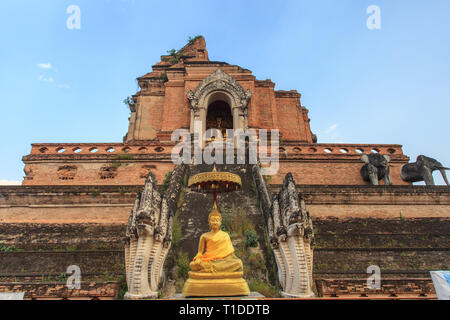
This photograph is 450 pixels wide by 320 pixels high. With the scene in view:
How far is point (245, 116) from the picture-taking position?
1606 centimetres

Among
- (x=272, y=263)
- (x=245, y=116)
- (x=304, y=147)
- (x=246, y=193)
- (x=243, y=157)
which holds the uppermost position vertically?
(x=245, y=116)

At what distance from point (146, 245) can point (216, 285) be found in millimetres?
1989

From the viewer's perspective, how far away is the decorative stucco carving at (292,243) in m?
5.76

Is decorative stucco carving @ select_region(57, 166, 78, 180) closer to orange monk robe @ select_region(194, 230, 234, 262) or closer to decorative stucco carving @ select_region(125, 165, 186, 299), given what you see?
decorative stucco carving @ select_region(125, 165, 186, 299)

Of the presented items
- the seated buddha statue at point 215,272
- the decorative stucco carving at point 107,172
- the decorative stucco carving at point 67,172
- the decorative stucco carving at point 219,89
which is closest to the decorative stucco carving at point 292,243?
the seated buddha statue at point 215,272

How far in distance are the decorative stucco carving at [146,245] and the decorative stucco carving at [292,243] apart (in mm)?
2611

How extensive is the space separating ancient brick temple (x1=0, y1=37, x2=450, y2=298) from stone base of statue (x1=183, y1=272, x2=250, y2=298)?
193 cm

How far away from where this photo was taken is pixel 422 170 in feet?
41.3

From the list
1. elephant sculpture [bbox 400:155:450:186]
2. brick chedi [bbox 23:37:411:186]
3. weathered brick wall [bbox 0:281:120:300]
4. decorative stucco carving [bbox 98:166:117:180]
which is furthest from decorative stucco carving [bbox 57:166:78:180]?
elephant sculpture [bbox 400:155:450:186]

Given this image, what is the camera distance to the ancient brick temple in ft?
24.4
